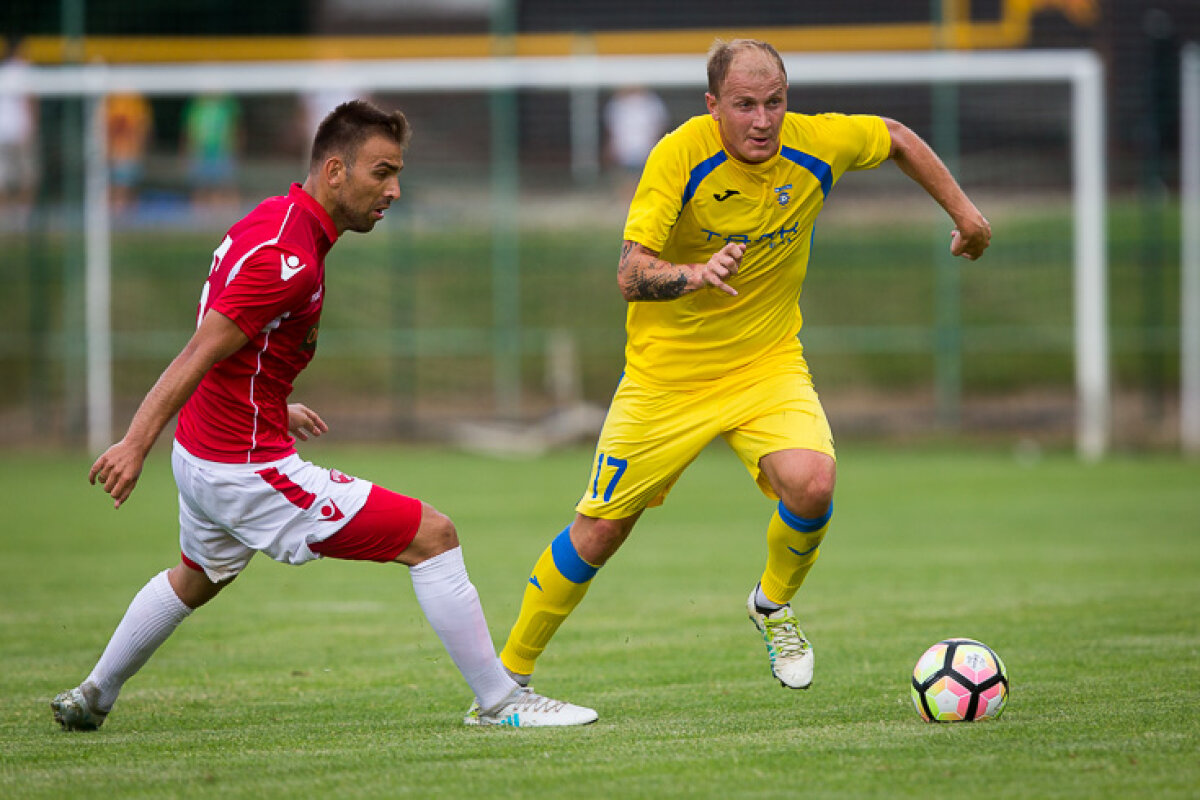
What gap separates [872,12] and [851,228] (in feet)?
11.5

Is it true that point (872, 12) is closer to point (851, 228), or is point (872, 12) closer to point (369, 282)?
point (851, 228)

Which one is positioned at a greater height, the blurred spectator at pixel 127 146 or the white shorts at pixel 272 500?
the blurred spectator at pixel 127 146

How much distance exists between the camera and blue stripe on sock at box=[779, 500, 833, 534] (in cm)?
636

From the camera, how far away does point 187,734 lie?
589 centimetres

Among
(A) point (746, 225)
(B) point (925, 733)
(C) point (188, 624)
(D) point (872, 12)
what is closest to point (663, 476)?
(A) point (746, 225)

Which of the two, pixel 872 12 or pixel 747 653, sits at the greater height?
pixel 872 12

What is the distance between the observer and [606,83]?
20.9 m

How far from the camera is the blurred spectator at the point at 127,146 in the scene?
2191 centimetres

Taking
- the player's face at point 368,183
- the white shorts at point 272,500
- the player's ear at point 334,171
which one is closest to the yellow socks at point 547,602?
the white shorts at point 272,500

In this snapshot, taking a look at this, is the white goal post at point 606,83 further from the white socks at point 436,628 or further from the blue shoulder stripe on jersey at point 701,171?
the white socks at point 436,628

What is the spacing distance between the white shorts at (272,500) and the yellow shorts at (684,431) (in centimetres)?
112

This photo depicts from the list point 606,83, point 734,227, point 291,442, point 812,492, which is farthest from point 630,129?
point 291,442

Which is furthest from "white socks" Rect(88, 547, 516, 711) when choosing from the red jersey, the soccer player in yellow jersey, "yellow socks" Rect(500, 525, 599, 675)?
the red jersey

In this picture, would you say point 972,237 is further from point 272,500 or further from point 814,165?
point 272,500
